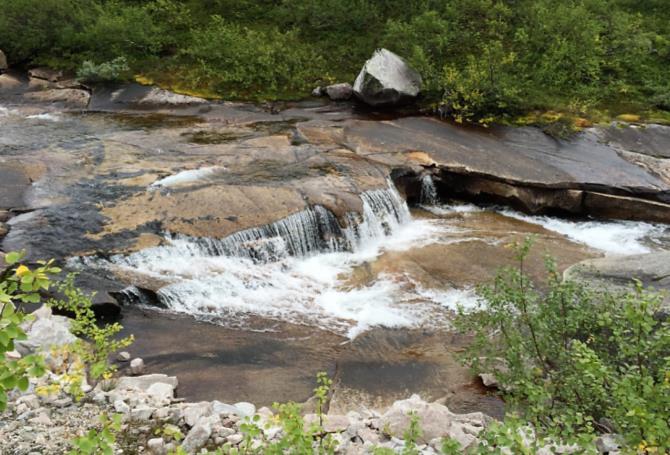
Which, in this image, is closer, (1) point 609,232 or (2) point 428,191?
(1) point 609,232

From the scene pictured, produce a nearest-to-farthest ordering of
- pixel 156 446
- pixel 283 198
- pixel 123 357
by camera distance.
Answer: pixel 156 446 → pixel 123 357 → pixel 283 198

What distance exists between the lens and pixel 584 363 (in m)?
3.39

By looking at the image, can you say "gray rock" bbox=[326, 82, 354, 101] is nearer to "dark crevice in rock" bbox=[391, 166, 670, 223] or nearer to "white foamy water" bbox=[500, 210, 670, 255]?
"dark crevice in rock" bbox=[391, 166, 670, 223]

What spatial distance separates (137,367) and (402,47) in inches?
523

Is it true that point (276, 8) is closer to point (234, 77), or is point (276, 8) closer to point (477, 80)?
point (234, 77)

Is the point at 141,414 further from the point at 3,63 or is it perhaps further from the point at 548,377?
the point at 3,63

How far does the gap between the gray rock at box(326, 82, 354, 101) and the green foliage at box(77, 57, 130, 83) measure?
6593mm

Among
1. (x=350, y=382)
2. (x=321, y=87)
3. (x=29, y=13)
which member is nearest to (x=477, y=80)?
(x=321, y=87)

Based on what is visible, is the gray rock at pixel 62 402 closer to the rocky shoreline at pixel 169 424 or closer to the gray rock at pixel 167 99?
the rocky shoreline at pixel 169 424

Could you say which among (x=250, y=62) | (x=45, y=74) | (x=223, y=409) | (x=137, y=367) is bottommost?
(x=137, y=367)

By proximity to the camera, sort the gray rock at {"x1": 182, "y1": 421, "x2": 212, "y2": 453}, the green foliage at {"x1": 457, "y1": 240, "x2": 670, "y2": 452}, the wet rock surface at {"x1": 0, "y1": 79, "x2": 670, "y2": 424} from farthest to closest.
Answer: the wet rock surface at {"x1": 0, "y1": 79, "x2": 670, "y2": 424}
the gray rock at {"x1": 182, "y1": 421, "x2": 212, "y2": 453}
the green foliage at {"x1": 457, "y1": 240, "x2": 670, "y2": 452}

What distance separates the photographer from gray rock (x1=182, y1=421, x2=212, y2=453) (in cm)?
469

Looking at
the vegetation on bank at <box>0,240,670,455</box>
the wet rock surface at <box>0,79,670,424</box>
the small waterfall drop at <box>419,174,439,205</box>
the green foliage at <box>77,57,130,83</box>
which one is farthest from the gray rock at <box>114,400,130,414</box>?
the green foliage at <box>77,57,130,83</box>

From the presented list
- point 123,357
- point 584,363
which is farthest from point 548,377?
point 123,357
